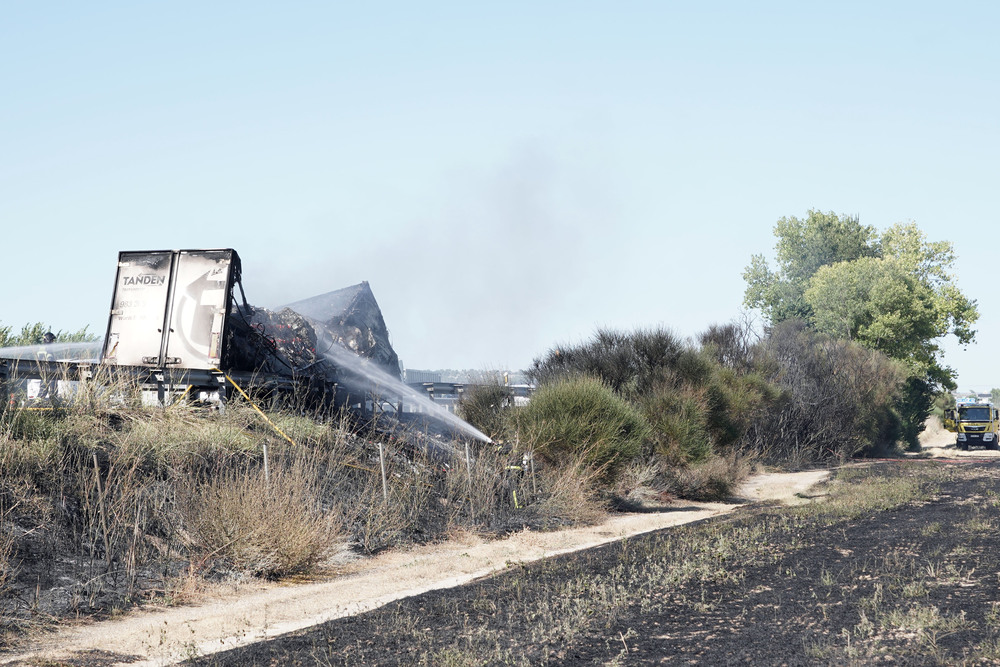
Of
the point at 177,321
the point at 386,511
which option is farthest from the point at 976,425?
the point at 177,321

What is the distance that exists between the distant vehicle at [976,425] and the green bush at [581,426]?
35.1 metres

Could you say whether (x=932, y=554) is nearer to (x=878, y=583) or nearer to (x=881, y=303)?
(x=878, y=583)

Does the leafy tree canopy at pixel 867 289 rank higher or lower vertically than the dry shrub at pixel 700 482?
higher

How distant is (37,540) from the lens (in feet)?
33.7

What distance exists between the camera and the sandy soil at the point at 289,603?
7.89 meters

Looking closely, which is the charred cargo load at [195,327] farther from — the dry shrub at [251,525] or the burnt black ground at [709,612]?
the burnt black ground at [709,612]

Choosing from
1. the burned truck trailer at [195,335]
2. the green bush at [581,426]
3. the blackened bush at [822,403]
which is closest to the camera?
the burned truck trailer at [195,335]

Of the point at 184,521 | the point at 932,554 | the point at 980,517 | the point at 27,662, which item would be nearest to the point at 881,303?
the point at 980,517

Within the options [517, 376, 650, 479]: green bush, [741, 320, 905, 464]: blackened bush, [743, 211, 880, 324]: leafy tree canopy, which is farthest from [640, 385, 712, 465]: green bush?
[743, 211, 880, 324]: leafy tree canopy

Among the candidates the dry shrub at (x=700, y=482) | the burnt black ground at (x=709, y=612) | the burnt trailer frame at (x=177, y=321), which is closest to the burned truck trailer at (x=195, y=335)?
the burnt trailer frame at (x=177, y=321)

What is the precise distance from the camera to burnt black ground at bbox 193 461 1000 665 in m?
7.07

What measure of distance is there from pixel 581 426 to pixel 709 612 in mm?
10116

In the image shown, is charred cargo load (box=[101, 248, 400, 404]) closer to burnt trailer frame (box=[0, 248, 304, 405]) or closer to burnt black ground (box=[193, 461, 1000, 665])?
burnt trailer frame (box=[0, 248, 304, 405])

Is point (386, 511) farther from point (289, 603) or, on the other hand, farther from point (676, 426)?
point (676, 426)
